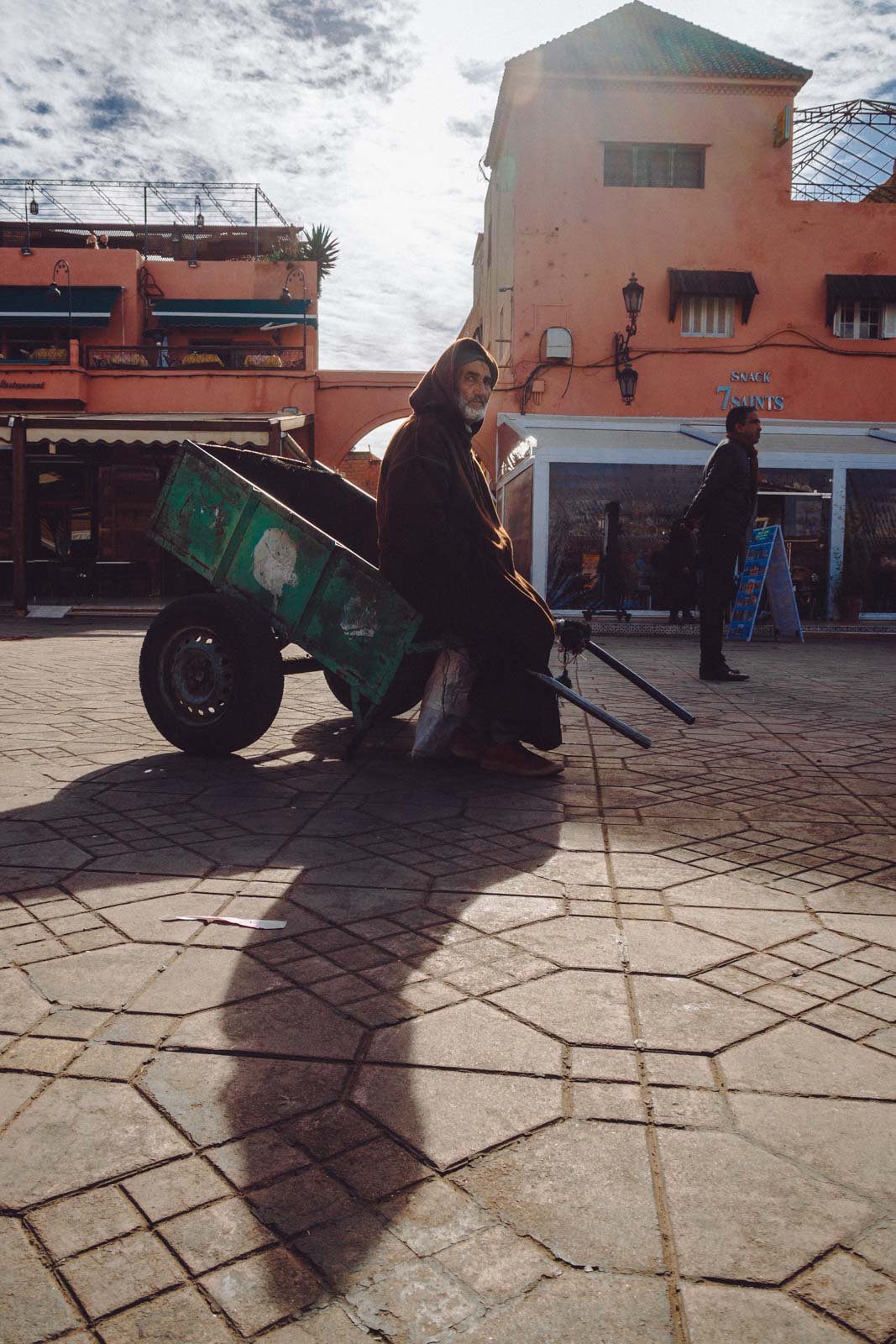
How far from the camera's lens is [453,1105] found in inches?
73.9

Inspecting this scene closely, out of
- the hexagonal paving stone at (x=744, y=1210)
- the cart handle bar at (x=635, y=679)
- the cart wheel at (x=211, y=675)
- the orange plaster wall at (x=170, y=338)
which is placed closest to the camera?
the hexagonal paving stone at (x=744, y=1210)

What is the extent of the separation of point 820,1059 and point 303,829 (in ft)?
7.04

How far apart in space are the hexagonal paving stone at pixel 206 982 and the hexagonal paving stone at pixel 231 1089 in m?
0.25

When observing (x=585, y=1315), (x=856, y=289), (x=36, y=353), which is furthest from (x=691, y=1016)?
(x=36, y=353)

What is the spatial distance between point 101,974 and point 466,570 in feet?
8.88

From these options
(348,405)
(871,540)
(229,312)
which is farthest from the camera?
(229,312)

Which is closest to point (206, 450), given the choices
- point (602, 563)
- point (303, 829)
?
point (303, 829)

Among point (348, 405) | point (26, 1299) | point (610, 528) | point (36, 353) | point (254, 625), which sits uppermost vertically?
point (36, 353)

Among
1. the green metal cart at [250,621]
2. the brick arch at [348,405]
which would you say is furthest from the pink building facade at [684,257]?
the green metal cart at [250,621]

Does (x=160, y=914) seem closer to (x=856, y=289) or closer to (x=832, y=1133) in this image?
(x=832, y=1133)

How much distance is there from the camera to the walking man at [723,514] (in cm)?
838

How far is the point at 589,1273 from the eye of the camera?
1.45 m

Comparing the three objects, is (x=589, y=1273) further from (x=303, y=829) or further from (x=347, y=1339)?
(x=303, y=829)

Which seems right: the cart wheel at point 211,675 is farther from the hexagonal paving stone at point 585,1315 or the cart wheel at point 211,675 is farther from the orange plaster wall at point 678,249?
the orange plaster wall at point 678,249
